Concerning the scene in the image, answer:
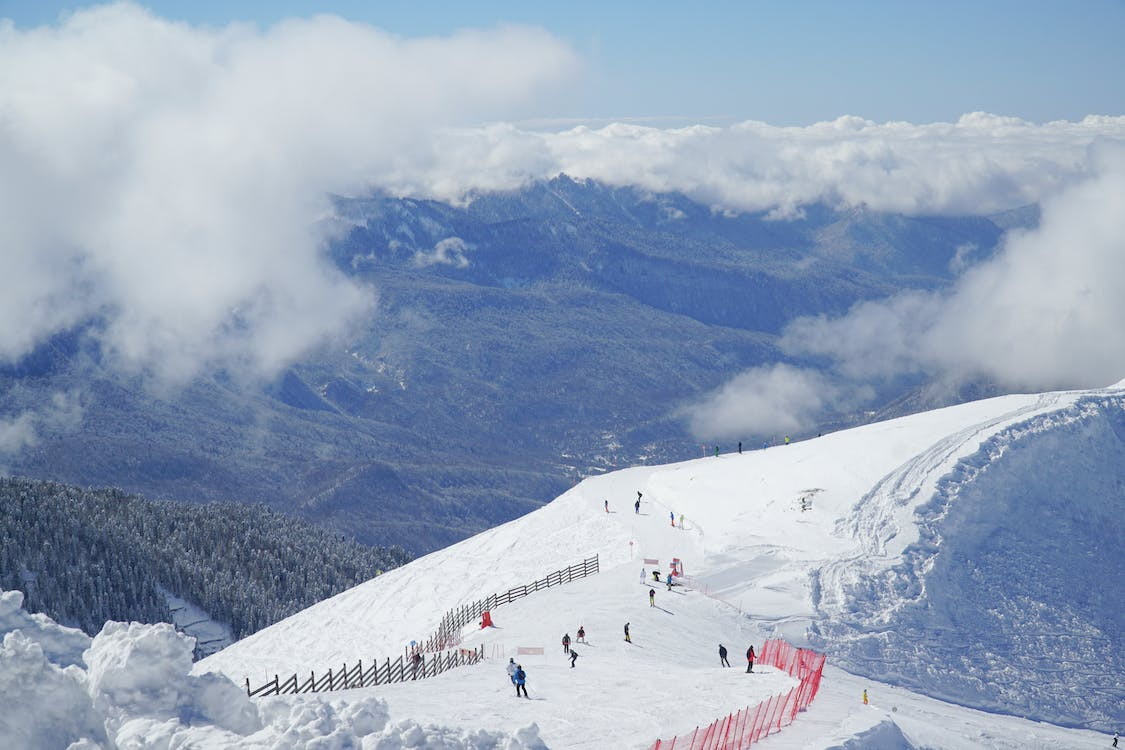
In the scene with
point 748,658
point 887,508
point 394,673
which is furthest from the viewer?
point 887,508

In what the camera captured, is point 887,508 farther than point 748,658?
Yes

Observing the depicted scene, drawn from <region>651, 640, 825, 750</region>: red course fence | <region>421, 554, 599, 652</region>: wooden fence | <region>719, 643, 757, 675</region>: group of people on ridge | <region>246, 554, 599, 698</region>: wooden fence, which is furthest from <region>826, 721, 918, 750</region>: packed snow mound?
<region>421, 554, 599, 652</region>: wooden fence

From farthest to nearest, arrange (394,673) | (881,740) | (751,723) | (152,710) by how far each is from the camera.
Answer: (394,673), (751,723), (881,740), (152,710)

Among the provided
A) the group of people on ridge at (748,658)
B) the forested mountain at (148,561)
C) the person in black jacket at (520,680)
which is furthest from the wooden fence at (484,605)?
the forested mountain at (148,561)

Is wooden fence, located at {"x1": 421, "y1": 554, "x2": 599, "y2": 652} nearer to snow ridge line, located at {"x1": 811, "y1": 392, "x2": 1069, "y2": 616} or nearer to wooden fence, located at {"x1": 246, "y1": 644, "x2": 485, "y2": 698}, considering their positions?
wooden fence, located at {"x1": 246, "y1": 644, "x2": 485, "y2": 698}

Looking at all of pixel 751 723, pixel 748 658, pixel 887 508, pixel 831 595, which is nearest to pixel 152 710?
pixel 751 723

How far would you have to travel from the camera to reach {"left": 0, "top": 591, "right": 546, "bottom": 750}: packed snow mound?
29.3 meters

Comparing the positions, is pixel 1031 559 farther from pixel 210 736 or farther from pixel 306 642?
pixel 210 736

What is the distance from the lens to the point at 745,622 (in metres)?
68.0

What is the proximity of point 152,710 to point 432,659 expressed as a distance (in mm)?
27551

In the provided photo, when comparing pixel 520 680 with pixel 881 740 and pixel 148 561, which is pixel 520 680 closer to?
pixel 881 740

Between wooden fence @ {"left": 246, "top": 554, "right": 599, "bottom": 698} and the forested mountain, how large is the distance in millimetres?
79051

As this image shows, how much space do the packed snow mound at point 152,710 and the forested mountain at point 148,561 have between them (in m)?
115

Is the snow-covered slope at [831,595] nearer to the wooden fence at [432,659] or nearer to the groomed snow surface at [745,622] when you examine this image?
Answer: the groomed snow surface at [745,622]
